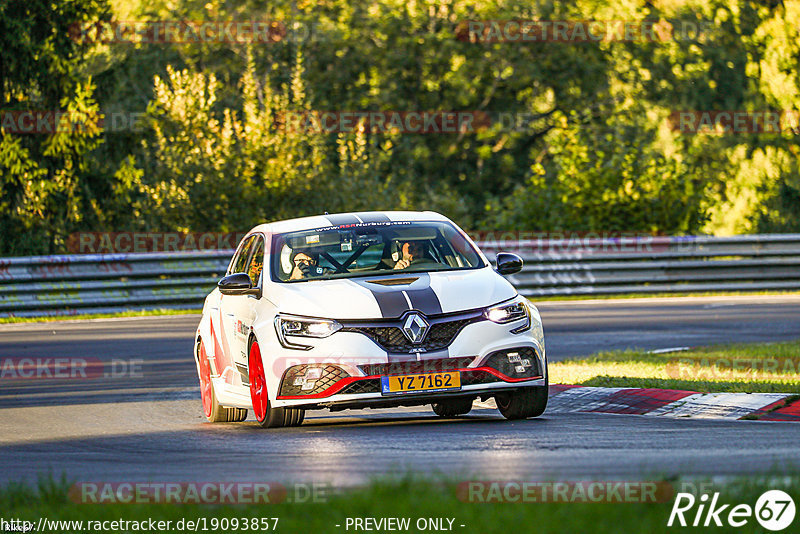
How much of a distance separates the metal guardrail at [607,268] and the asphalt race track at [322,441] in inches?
345

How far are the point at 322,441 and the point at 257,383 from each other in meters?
1.23

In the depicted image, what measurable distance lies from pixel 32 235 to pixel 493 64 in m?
21.9

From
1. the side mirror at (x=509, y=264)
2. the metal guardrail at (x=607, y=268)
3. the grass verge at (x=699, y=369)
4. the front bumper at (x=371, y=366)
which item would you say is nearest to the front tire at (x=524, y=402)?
the front bumper at (x=371, y=366)

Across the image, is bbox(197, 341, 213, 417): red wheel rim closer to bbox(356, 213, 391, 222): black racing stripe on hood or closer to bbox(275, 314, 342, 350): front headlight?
bbox(356, 213, 391, 222): black racing stripe on hood

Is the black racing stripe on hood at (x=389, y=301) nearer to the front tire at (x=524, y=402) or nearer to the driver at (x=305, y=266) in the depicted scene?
the driver at (x=305, y=266)

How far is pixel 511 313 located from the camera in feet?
35.0

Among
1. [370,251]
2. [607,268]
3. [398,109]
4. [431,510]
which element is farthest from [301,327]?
[398,109]

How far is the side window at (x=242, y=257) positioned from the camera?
1275cm

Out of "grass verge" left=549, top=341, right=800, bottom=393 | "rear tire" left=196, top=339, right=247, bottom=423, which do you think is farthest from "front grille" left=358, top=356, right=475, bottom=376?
"grass verge" left=549, top=341, right=800, bottom=393

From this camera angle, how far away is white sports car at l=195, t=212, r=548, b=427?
1025cm

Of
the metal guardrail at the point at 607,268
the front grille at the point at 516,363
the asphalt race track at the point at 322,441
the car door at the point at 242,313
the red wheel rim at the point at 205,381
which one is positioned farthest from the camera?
the metal guardrail at the point at 607,268

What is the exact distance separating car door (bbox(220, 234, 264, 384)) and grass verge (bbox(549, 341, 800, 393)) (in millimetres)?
3230

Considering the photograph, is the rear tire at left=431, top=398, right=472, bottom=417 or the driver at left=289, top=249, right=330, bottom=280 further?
the rear tire at left=431, top=398, right=472, bottom=417

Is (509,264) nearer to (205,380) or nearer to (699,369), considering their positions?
(205,380)
